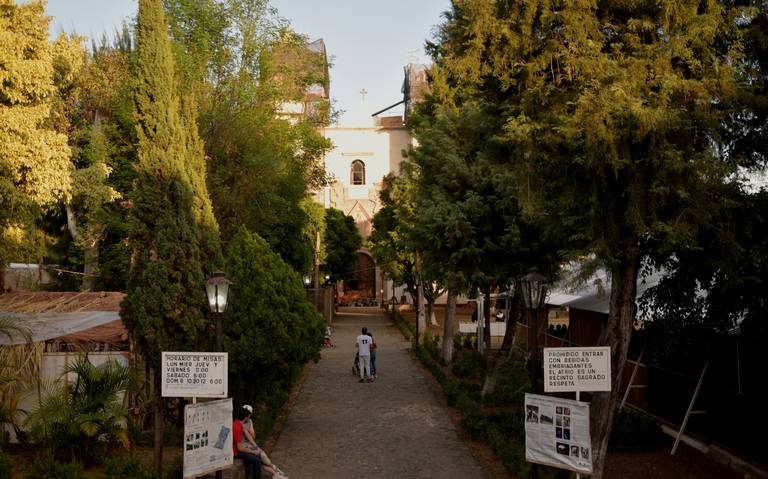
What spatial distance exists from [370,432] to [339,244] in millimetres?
39301

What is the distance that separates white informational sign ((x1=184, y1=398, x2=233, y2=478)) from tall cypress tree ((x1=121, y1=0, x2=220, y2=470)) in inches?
153

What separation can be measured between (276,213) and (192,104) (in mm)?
15094

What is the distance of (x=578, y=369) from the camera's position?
28.0 feet

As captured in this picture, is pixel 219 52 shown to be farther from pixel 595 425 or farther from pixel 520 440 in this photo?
pixel 595 425

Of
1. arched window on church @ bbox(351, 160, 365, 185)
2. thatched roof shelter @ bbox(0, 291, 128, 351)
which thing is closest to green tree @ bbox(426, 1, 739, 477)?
thatched roof shelter @ bbox(0, 291, 128, 351)

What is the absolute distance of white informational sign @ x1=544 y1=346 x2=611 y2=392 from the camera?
851cm

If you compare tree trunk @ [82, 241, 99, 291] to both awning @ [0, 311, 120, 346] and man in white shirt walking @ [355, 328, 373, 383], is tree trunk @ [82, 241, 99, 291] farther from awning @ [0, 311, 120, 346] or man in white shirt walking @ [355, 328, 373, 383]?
awning @ [0, 311, 120, 346]

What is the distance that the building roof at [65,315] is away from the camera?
42.1ft

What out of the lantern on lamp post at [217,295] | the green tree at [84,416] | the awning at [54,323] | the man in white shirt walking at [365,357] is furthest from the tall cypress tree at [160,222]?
the man in white shirt walking at [365,357]

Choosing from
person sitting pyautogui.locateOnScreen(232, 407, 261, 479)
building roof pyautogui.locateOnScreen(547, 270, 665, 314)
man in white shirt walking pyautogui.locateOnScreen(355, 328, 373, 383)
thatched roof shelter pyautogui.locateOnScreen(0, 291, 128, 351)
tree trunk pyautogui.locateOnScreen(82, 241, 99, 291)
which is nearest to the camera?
person sitting pyautogui.locateOnScreen(232, 407, 261, 479)

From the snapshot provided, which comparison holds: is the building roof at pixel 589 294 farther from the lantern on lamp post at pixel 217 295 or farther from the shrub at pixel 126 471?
the shrub at pixel 126 471

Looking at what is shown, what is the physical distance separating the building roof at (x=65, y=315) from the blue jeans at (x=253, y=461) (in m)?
4.76

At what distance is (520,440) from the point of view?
43.0 feet

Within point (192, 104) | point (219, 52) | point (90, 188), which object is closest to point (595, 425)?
point (192, 104)
